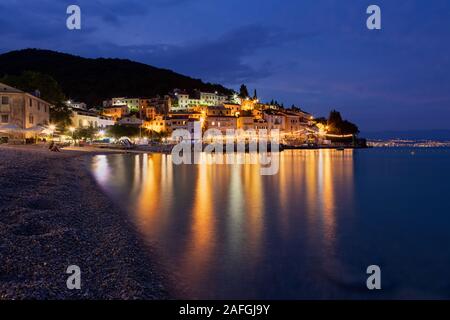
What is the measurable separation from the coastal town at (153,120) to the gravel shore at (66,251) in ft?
103

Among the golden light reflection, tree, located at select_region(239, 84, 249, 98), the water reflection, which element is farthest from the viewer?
tree, located at select_region(239, 84, 249, 98)

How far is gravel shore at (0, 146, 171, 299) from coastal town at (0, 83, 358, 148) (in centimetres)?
3152

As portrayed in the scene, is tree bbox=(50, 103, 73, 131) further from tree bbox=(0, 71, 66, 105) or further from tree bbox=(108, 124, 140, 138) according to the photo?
tree bbox=(108, 124, 140, 138)

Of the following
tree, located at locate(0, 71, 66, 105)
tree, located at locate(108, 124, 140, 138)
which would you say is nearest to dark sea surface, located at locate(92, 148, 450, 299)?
tree, located at locate(0, 71, 66, 105)

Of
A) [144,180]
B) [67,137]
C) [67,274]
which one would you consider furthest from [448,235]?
[67,137]

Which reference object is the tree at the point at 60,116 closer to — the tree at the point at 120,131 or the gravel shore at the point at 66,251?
the tree at the point at 120,131

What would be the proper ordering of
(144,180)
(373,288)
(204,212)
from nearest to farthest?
(373,288) < (204,212) < (144,180)

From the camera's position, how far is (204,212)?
19141mm

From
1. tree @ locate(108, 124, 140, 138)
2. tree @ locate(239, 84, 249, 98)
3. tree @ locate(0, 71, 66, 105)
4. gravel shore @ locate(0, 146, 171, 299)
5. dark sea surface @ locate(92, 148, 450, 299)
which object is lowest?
dark sea surface @ locate(92, 148, 450, 299)

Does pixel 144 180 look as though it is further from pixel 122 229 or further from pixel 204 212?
pixel 122 229

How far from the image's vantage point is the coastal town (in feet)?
146

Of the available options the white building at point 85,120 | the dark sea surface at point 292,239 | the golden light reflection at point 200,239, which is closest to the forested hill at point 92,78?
the white building at point 85,120

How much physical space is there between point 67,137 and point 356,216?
5811 cm

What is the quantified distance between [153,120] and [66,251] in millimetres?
111698
